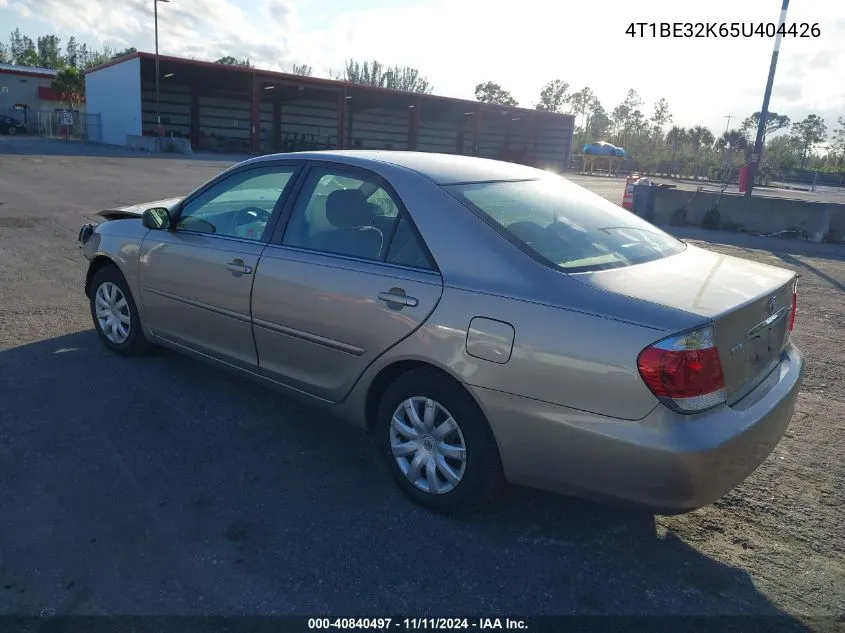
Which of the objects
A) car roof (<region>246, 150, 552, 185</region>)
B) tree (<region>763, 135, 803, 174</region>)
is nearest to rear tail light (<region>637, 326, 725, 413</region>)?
car roof (<region>246, 150, 552, 185</region>)

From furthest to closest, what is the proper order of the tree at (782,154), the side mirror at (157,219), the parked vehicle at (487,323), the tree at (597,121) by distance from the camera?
the tree at (597,121)
the tree at (782,154)
the side mirror at (157,219)
the parked vehicle at (487,323)

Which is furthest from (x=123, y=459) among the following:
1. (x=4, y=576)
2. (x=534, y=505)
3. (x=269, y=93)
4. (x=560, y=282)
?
(x=269, y=93)

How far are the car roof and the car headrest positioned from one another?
0.58 feet

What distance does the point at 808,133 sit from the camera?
259 ft

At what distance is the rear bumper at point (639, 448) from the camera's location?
2496 mm

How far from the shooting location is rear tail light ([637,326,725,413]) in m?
2.48

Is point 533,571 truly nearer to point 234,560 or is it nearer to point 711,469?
point 711,469

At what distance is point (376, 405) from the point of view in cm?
341

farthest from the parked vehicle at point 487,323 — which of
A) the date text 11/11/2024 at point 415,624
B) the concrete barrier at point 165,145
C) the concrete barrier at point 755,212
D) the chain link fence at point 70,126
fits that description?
the chain link fence at point 70,126

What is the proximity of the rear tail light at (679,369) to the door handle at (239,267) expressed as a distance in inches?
89.9

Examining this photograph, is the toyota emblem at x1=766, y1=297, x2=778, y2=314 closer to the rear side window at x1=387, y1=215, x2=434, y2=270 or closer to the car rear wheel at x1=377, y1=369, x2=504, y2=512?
the car rear wheel at x1=377, y1=369, x2=504, y2=512

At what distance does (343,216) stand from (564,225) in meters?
1.17

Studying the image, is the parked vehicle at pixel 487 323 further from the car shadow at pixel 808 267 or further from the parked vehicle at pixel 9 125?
the parked vehicle at pixel 9 125

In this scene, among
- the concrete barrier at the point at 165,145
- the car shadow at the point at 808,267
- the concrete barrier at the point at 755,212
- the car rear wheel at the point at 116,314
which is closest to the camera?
the car rear wheel at the point at 116,314
